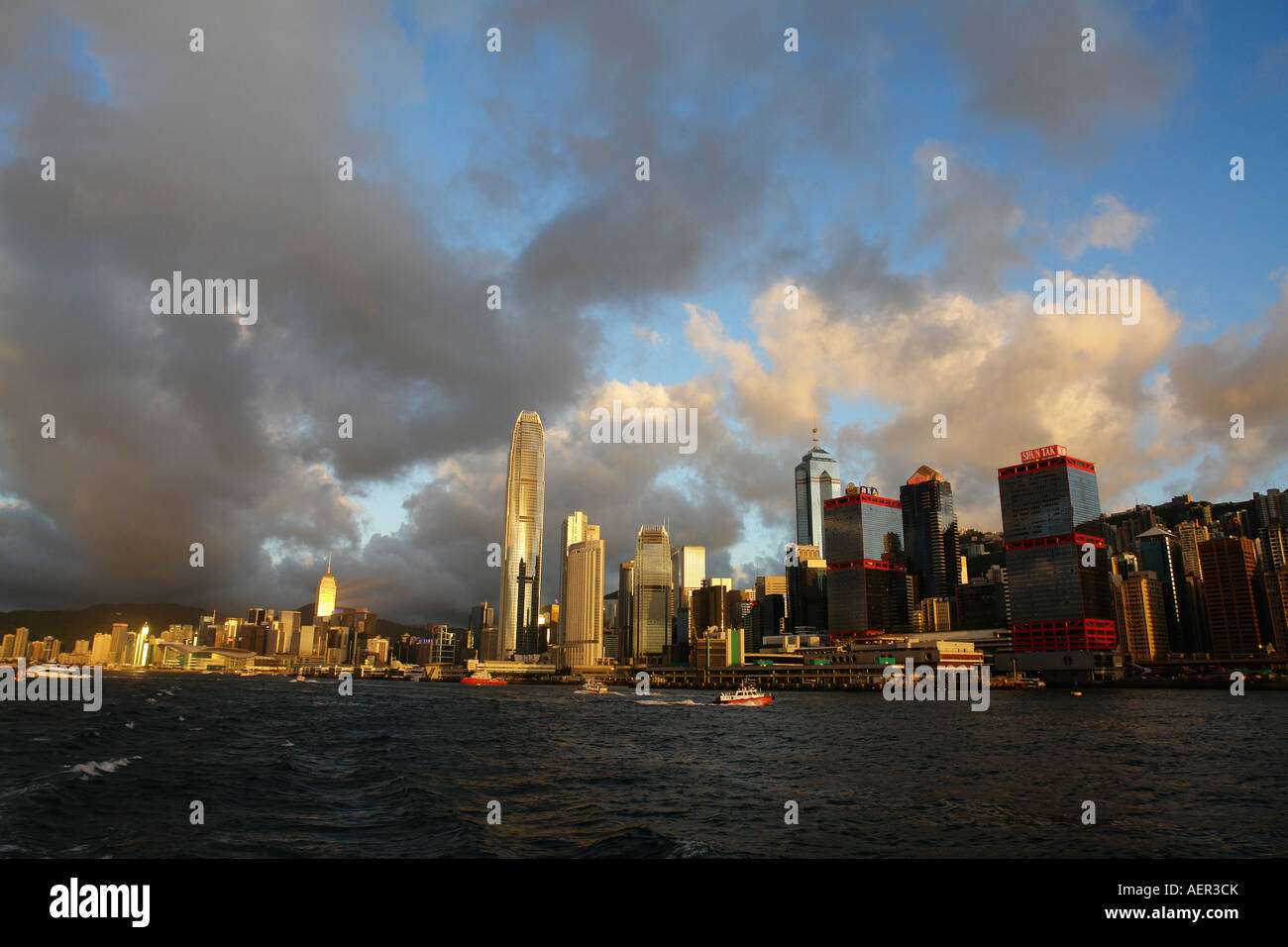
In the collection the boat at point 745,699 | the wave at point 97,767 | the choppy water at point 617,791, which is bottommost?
the boat at point 745,699

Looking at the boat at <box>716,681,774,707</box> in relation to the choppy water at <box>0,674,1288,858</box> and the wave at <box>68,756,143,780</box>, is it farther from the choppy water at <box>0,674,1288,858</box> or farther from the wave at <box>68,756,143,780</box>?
the wave at <box>68,756,143,780</box>

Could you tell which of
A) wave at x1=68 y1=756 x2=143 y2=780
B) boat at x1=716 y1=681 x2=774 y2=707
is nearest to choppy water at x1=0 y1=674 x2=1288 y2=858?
wave at x1=68 y1=756 x2=143 y2=780

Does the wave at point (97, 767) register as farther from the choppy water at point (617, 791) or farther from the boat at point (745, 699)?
the boat at point (745, 699)

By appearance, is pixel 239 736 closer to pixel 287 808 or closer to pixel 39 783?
pixel 39 783

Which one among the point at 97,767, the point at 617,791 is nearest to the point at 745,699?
the point at 617,791

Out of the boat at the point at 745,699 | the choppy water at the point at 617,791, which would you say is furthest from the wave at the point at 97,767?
the boat at the point at 745,699

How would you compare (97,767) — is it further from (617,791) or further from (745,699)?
(745,699)
